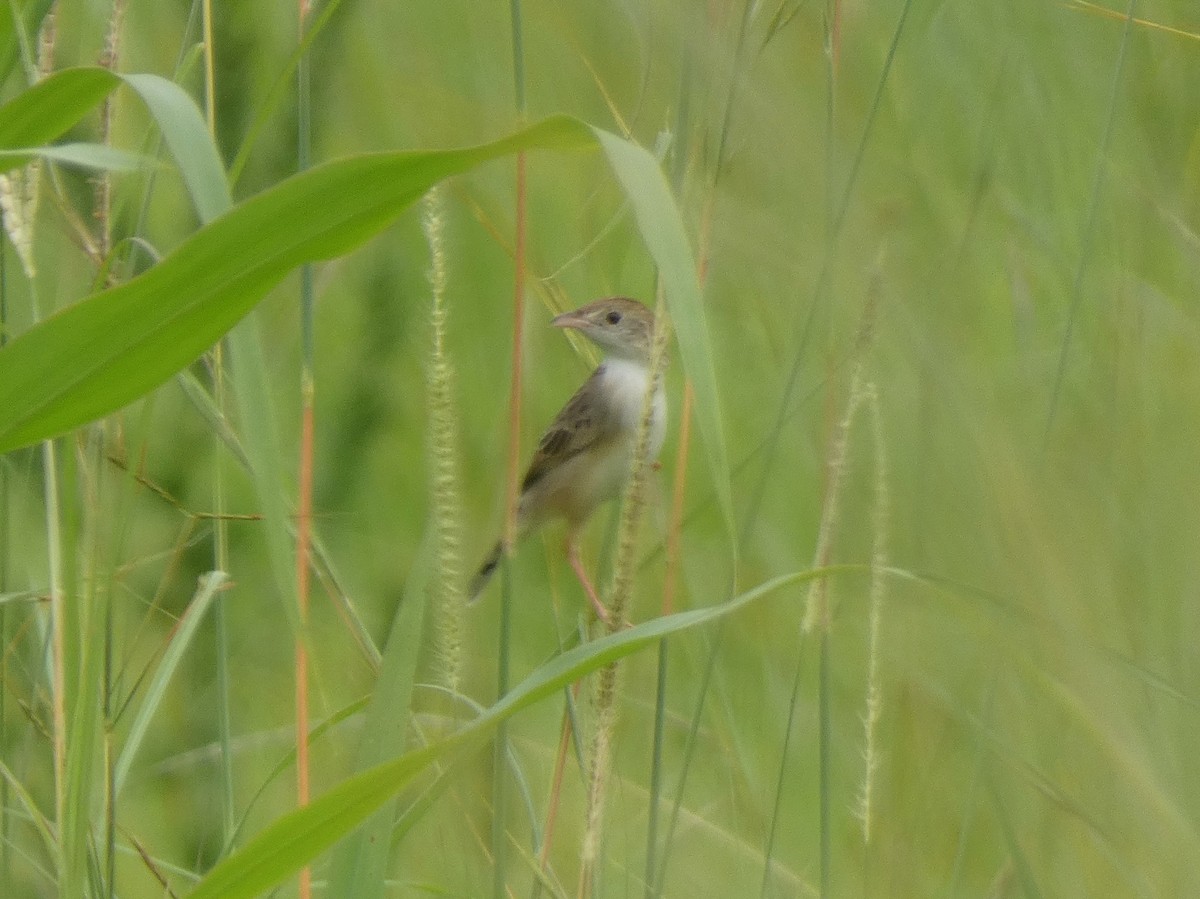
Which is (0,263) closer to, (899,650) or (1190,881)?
(899,650)

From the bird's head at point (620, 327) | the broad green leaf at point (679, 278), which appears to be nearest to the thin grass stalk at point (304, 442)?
the broad green leaf at point (679, 278)

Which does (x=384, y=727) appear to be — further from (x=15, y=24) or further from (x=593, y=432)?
(x=593, y=432)

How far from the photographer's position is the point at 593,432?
3963 millimetres

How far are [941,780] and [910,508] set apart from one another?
1.91 ft

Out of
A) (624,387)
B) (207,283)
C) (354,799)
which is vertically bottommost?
(624,387)

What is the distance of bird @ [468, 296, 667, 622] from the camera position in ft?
12.4

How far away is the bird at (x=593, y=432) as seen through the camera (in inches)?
149

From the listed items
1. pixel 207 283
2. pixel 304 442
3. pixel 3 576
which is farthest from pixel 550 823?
pixel 207 283

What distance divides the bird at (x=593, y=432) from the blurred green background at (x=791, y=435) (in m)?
0.28

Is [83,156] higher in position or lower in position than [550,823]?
higher

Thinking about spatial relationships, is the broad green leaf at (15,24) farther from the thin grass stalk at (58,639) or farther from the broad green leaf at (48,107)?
the thin grass stalk at (58,639)

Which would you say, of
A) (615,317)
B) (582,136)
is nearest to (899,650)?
(582,136)

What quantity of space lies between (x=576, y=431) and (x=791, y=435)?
1468 mm

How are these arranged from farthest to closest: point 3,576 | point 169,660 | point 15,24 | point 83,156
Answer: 1. point 3,576
2. point 169,660
3. point 15,24
4. point 83,156
